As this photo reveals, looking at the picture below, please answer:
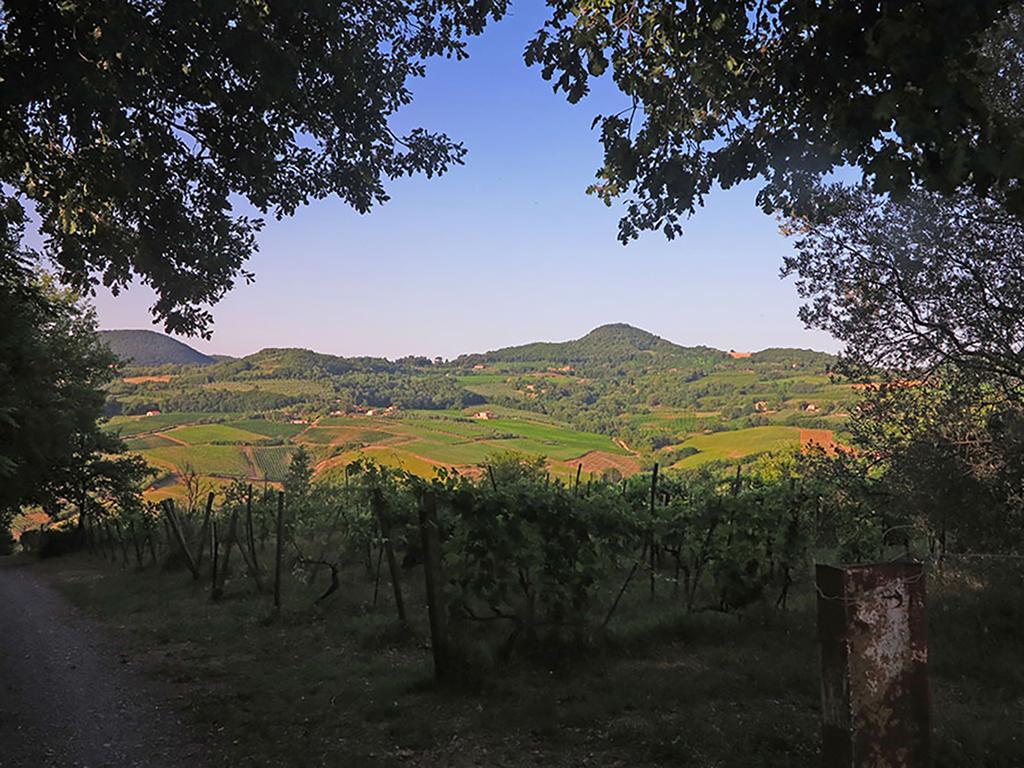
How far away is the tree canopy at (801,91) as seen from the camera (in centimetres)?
363

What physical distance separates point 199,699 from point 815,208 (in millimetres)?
9660

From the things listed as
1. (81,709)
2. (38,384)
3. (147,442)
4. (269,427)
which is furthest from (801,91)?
(269,427)

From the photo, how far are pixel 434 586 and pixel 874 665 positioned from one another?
465 centimetres

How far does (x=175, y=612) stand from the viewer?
40.3 feet

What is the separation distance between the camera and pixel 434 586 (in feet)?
22.3

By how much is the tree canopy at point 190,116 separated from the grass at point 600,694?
500cm

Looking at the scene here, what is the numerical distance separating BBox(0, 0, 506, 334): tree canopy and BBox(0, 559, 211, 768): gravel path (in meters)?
4.72

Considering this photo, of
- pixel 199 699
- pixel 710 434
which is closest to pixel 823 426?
pixel 710 434

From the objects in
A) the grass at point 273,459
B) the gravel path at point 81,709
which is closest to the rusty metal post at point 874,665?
the gravel path at point 81,709

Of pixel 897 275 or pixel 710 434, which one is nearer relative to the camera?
pixel 897 275

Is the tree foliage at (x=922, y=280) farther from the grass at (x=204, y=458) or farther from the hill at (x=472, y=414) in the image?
the grass at (x=204, y=458)

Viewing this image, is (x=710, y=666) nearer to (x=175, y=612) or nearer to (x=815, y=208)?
(x=815, y=208)

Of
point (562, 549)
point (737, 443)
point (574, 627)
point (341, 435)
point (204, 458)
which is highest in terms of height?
point (562, 549)

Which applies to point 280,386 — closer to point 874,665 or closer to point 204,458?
point 204,458
